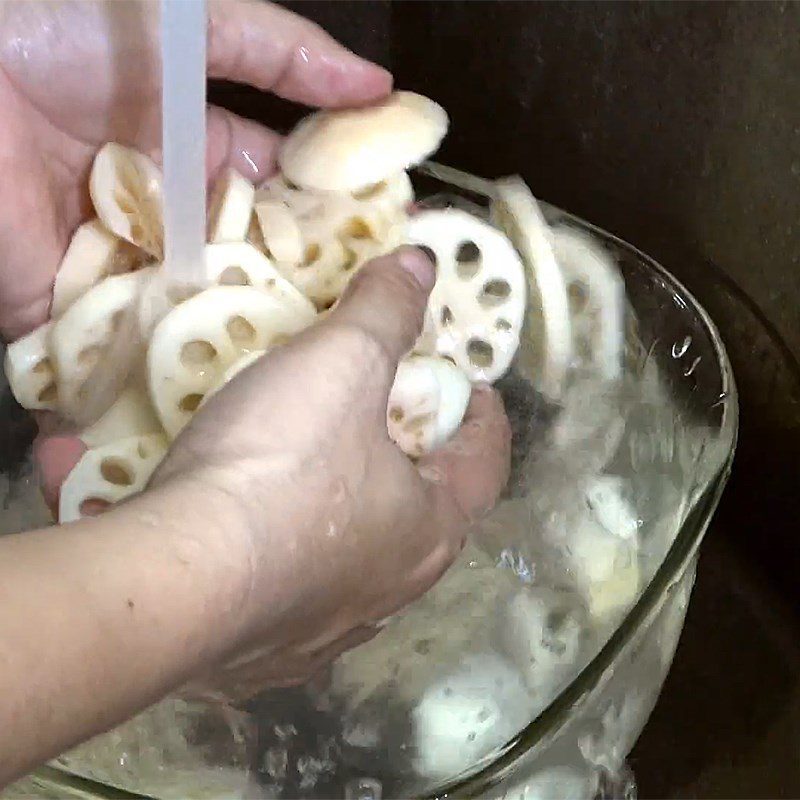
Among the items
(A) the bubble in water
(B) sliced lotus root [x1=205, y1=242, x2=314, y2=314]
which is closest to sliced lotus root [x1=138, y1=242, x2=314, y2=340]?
(B) sliced lotus root [x1=205, y1=242, x2=314, y2=314]

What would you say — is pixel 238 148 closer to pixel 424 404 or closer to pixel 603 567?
pixel 424 404

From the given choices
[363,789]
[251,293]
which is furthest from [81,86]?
[363,789]

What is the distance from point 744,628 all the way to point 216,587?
42 cm

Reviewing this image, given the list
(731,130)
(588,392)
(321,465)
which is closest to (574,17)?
(731,130)

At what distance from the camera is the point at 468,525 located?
0.48 meters

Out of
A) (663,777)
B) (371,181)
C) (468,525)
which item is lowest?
(663,777)

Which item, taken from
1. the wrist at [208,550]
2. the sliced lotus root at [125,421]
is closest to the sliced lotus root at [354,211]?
the sliced lotus root at [125,421]

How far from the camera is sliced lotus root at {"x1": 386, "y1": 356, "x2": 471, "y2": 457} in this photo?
1.58 feet

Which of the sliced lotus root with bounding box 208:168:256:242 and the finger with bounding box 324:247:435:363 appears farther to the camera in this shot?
the sliced lotus root with bounding box 208:168:256:242

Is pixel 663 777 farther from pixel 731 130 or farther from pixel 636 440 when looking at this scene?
pixel 731 130

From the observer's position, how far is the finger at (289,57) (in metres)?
0.55

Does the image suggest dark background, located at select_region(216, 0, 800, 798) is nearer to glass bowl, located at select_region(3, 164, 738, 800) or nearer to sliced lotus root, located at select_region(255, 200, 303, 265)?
glass bowl, located at select_region(3, 164, 738, 800)

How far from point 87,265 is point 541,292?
24cm

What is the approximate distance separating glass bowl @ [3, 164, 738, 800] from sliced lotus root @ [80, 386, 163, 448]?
0.05 metres
